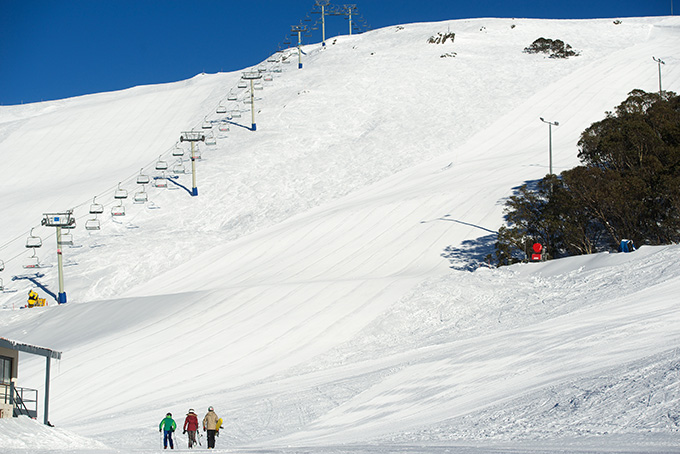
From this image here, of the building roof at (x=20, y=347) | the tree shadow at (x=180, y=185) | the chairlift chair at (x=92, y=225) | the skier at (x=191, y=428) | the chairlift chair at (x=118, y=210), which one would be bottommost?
the skier at (x=191, y=428)

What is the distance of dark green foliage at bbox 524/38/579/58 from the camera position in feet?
260

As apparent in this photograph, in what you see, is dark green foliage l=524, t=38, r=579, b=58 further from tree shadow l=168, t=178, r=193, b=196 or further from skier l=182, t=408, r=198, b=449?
skier l=182, t=408, r=198, b=449

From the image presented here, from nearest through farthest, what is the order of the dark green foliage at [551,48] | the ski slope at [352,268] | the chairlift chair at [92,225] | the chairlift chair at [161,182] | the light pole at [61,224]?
the ski slope at [352,268], the light pole at [61,224], the chairlift chair at [92,225], the chairlift chair at [161,182], the dark green foliage at [551,48]

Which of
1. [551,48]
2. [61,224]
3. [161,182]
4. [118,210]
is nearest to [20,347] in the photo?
[61,224]

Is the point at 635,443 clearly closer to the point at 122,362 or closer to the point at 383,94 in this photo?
the point at 122,362

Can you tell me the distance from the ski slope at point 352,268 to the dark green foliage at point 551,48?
2022 mm

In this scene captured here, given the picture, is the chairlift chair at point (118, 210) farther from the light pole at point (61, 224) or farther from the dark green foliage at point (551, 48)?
the dark green foliage at point (551, 48)

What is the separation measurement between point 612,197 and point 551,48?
164 ft

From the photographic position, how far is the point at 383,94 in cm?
7119

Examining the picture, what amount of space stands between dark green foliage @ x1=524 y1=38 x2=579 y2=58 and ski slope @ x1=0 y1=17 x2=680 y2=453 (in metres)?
2.02

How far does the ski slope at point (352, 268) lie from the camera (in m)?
15.2

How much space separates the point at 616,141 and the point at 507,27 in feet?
195

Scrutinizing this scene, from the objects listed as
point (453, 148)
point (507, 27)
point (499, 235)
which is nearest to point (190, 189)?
point (453, 148)

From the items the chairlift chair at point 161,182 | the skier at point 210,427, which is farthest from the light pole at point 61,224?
the skier at point 210,427
